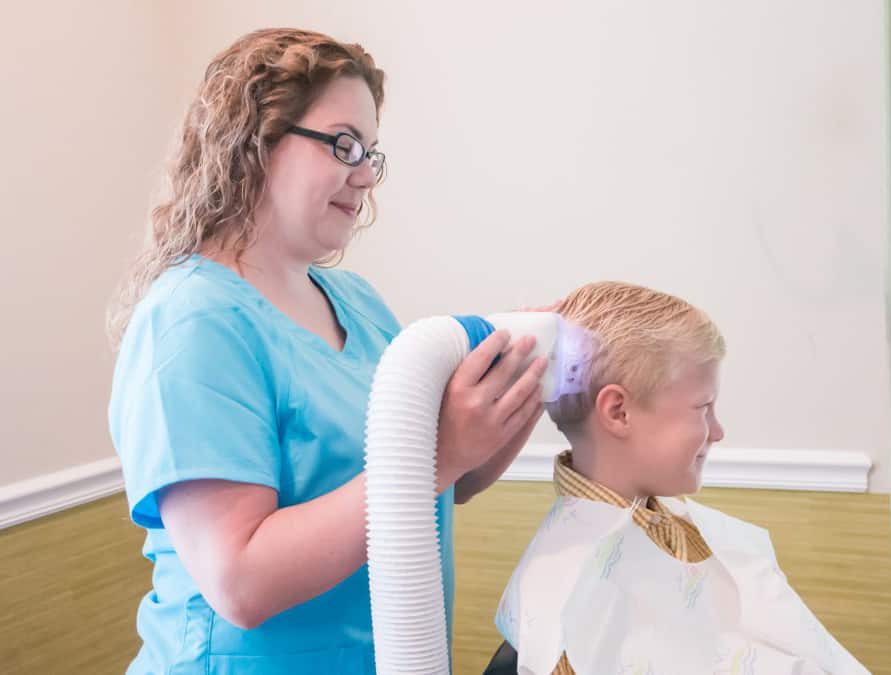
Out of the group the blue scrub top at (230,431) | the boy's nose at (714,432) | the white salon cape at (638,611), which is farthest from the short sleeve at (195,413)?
the boy's nose at (714,432)

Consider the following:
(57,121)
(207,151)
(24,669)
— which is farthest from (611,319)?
(57,121)

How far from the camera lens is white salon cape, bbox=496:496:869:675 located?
1.12m

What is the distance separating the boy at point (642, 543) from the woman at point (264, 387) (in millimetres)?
134

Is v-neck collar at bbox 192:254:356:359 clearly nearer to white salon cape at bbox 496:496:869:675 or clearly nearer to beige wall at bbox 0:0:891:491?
white salon cape at bbox 496:496:869:675

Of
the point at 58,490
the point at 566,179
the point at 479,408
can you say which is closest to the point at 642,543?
the point at 479,408

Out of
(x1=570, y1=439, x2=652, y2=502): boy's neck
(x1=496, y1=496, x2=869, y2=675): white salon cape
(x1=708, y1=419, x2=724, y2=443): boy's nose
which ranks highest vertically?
(x1=708, y1=419, x2=724, y2=443): boy's nose

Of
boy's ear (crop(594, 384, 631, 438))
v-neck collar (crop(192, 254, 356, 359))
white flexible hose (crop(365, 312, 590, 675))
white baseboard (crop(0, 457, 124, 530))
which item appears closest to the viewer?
white flexible hose (crop(365, 312, 590, 675))

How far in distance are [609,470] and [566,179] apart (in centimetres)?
114

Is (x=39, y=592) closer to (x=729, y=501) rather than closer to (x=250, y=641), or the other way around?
(x=250, y=641)

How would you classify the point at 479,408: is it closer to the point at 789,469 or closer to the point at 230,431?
the point at 230,431

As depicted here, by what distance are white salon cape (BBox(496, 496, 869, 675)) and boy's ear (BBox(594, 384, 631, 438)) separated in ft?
0.36

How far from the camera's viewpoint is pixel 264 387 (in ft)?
3.40

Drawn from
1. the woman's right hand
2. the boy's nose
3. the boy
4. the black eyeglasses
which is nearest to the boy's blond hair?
the boy

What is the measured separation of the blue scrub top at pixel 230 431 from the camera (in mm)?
959
